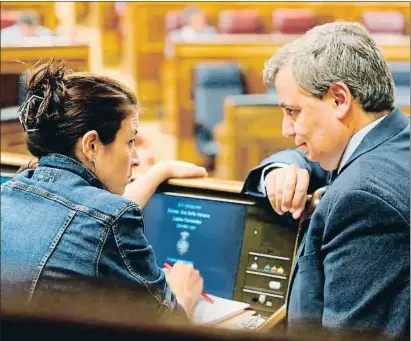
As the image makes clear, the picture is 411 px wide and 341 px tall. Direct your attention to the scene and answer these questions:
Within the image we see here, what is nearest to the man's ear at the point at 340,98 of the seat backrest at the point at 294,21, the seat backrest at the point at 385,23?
the seat backrest at the point at 294,21

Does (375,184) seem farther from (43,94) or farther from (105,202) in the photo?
(43,94)

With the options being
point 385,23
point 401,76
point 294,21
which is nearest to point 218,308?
point 401,76

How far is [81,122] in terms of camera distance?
3.68 feet

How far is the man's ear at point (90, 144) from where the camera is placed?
1135 mm

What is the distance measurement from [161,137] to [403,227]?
15.9 ft

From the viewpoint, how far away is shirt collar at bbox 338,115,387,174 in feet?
4.38

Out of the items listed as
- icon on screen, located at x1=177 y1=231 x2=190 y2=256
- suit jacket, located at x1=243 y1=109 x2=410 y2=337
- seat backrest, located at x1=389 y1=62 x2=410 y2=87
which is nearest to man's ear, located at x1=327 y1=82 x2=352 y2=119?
suit jacket, located at x1=243 y1=109 x2=410 y2=337

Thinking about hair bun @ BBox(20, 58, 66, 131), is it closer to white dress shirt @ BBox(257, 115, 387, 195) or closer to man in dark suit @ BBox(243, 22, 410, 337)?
man in dark suit @ BBox(243, 22, 410, 337)

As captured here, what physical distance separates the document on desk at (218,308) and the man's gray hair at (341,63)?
45 cm

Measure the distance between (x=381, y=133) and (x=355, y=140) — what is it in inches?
2.0

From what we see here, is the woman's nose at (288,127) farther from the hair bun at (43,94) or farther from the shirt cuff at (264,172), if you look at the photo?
the hair bun at (43,94)

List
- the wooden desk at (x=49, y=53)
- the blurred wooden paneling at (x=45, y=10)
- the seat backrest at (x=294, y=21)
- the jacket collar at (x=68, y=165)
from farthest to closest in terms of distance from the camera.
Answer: the seat backrest at (x=294, y=21), the blurred wooden paneling at (x=45, y=10), the wooden desk at (x=49, y=53), the jacket collar at (x=68, y=165)

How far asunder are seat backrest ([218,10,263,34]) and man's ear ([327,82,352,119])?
5.92 metres

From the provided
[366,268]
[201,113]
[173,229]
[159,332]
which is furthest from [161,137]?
[159,332]
